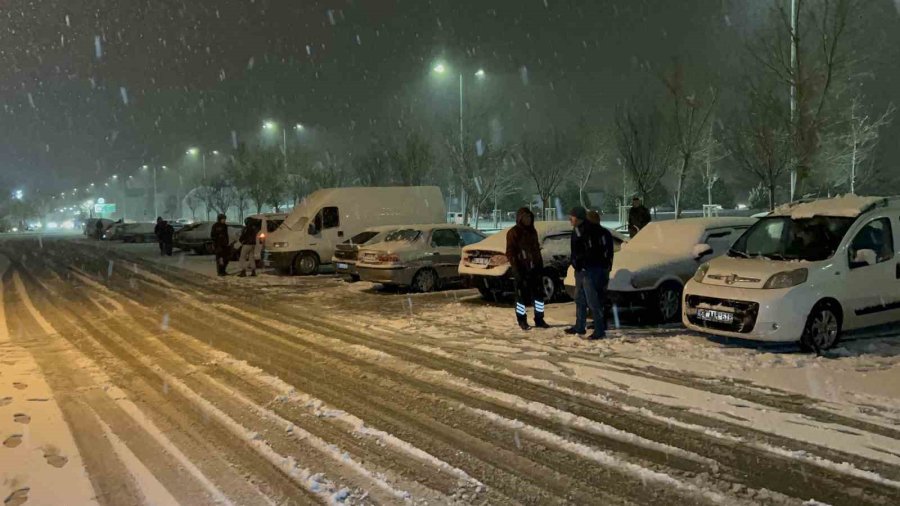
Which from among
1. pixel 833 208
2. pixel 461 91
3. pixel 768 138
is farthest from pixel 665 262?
pixel 461 91

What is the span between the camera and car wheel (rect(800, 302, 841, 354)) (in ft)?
25.5

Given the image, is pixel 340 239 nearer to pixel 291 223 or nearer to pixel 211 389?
pixel 291 223

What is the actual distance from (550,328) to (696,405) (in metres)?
3.95

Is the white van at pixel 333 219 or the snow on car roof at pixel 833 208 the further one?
the white van at pixel 333 219

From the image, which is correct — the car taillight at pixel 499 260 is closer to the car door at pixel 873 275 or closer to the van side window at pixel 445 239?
the van side window at pixel 445 239

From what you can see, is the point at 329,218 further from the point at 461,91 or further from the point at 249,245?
the point at 461,91

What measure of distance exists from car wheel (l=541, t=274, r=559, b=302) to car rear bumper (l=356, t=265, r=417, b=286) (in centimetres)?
318

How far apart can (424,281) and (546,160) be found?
1962cm

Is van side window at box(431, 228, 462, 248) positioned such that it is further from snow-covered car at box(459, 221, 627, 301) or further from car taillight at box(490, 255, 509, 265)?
car taillight at box(490, 255, 509, 265)

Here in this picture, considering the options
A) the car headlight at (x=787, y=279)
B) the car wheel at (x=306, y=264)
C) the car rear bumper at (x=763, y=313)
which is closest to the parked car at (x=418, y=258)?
the car wheel at (x=306, y=264)

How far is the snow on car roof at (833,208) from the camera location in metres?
8.51

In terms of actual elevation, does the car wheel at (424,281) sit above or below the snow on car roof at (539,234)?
below

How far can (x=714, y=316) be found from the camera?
8195mm

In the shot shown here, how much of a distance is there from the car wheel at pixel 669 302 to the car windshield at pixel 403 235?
6144 millimetres
